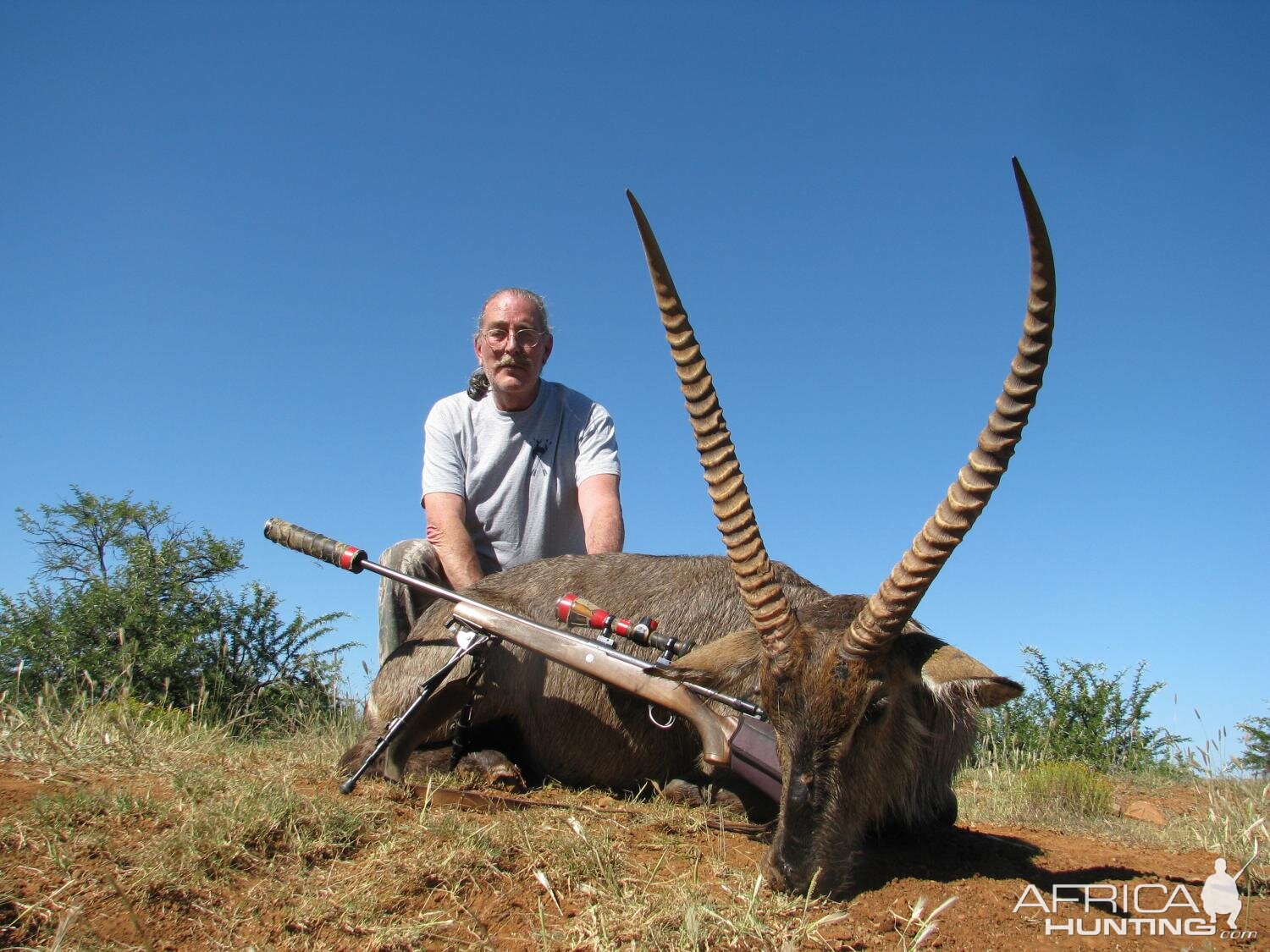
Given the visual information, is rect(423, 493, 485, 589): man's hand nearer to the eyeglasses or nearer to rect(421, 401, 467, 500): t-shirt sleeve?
rect(421, 401, 467, 500): t-shirt sleeve

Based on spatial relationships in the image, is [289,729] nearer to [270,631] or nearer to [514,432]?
[270,631]

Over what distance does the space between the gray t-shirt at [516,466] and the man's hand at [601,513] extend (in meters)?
0.08

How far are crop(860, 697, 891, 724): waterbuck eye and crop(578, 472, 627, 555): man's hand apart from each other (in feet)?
10.0

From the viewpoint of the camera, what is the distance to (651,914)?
2.88 metres

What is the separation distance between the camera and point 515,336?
7035 mm

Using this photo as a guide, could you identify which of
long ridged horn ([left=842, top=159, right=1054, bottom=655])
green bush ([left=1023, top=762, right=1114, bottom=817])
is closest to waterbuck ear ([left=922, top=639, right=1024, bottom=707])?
long ridged horn ([left=842, top=159, right=1054, bottom=655])

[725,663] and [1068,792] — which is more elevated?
[725,663]

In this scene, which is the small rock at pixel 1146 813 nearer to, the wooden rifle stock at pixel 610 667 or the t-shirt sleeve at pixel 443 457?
the wooden rifle stock at pixel 610 667

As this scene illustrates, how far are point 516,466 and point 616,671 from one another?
2.83m

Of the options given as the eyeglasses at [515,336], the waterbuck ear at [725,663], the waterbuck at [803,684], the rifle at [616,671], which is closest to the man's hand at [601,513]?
the eyeglasses at [515,336]

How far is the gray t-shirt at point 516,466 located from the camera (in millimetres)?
6984

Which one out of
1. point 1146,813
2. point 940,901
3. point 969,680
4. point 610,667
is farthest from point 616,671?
point 1146,813

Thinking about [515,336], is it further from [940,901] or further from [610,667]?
[940,901]

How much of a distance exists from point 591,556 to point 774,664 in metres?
2.30
